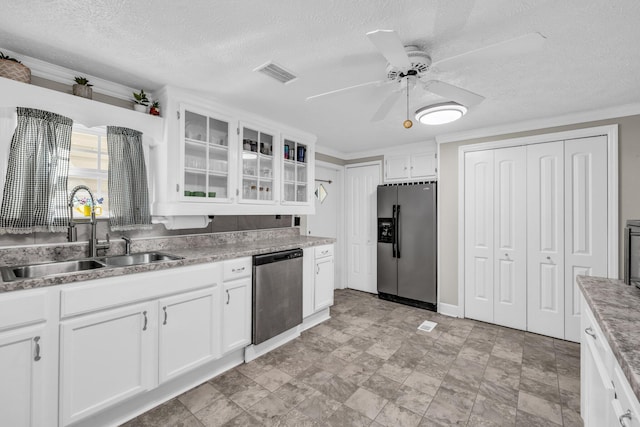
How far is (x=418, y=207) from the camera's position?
394cm

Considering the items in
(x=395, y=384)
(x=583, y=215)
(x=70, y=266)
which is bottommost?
(x=395, y=384)

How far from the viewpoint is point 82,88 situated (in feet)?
6.72

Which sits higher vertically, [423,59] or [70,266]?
[423,59]

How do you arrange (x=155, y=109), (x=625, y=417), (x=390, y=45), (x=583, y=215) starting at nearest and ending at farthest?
(x=625, y=417) < (x=390, y=45) < (x=155, y=109) < (x=583, y=215)

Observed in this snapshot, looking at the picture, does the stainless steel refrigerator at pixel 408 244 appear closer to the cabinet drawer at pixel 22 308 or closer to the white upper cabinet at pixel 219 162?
the white upper cabinet at pixel 219 162

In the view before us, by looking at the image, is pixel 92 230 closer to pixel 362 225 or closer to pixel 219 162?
pixel 219 162

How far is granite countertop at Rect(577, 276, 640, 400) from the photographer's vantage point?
801 millimetres

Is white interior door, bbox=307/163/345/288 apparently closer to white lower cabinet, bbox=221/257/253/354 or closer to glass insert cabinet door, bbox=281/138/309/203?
glass insert cabinet door, bbox=281/138/309/203

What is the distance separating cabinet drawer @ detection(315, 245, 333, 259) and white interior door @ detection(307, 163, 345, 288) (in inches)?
37.5

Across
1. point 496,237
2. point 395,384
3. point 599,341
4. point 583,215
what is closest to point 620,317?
point 599,341

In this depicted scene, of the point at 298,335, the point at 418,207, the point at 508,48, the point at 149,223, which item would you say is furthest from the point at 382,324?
the point at 508,48

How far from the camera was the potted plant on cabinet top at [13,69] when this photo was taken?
1.73 meters

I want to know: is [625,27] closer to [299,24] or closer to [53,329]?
[299,24]

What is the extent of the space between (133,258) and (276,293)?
123 cm
